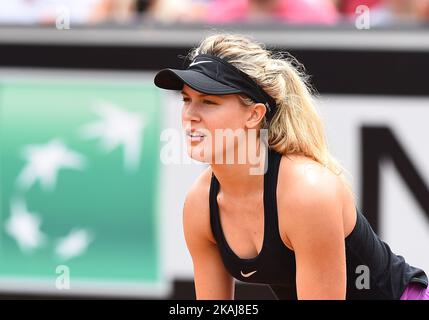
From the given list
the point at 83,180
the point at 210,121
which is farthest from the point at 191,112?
the point at 83,180

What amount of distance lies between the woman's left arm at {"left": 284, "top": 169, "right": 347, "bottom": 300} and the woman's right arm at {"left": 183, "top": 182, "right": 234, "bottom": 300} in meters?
0.32

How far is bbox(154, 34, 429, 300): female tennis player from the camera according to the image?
2.68 metres

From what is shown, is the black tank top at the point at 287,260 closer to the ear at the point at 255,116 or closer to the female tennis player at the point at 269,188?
the female tennis player at the point at 269,188

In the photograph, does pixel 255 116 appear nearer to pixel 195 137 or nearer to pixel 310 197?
pixel 195 137

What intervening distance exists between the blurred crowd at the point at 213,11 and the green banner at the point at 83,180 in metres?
0.44

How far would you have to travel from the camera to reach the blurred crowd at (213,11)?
5164mm

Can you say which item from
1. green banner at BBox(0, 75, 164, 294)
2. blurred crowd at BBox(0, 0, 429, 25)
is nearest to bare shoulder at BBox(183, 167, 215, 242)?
green banner at BBox(0, 75, 164, 294)

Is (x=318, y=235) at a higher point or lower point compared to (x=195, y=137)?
lower

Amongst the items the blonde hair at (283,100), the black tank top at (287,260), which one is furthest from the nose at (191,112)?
the black tank top at (287,260)

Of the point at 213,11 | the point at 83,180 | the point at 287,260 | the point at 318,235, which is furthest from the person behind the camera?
the point at 213,11

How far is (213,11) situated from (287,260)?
114 inches

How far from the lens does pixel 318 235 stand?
8.73 feet

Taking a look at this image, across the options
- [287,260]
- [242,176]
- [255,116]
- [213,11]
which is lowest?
[287,260]
